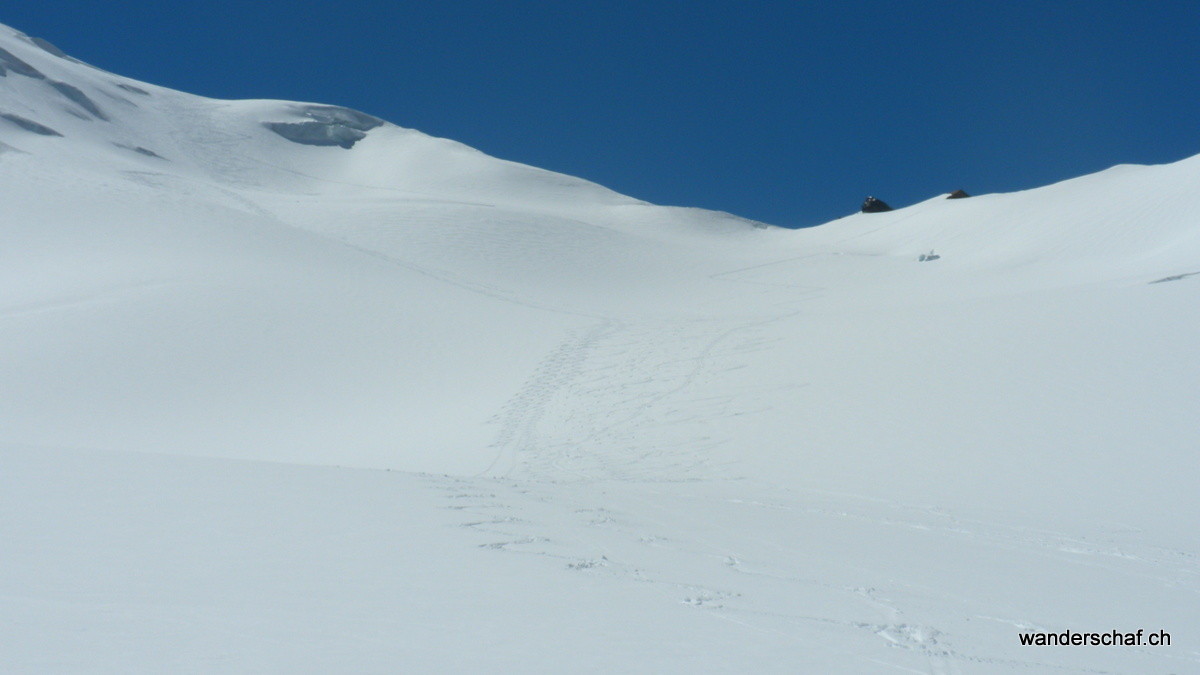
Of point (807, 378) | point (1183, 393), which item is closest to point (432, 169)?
point (807, 378)

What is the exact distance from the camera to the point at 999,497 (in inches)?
307

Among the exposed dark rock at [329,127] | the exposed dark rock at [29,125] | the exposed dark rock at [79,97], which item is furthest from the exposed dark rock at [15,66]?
the exposed dark rock at [329,127]

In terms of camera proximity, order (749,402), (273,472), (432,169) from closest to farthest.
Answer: (273,472) < (749,402) < (432,169)

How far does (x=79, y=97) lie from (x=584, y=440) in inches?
1912

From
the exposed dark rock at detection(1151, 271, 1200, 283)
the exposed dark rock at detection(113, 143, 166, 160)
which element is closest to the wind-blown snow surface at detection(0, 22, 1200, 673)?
the exposed dark rock at detection(1151, 271, 1200, 283)

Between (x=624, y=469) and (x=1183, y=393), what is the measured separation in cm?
702

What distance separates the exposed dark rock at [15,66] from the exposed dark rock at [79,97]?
3.82 feet

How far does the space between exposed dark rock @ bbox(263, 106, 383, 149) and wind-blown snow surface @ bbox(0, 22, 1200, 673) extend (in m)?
29.6

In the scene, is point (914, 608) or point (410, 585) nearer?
point (410, 585)

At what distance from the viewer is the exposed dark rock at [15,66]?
148 feet

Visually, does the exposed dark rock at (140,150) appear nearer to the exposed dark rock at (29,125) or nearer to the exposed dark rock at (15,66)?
the exposed dark rock at (29,125)

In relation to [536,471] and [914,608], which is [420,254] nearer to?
[536,471]

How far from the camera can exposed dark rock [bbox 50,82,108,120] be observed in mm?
45562

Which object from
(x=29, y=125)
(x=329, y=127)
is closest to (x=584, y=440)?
(x=29, y=125)
